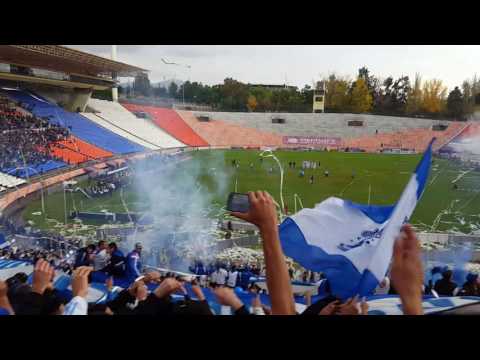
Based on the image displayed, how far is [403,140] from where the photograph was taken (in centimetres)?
1502

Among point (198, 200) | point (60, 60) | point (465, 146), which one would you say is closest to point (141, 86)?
point (198, 200)

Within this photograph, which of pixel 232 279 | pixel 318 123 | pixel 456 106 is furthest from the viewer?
pixel 318 123

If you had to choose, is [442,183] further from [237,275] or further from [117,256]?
[117,256]

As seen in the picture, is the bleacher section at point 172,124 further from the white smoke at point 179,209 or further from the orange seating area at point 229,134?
the white smoke at point 179,209

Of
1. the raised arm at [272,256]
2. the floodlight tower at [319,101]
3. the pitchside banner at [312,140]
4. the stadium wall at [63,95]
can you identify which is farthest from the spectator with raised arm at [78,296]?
the pitchside banner at [312,140]

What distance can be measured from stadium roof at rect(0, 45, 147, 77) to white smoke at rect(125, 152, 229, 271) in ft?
8.83

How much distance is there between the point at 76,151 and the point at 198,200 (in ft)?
13.1

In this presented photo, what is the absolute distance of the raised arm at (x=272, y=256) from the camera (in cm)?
195

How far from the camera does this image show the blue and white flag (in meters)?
2.83

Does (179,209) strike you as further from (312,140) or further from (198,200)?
(312,140)

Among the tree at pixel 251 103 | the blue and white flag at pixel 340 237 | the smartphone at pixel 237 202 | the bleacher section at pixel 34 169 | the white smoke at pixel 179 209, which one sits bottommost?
the white smoke at pixel 179 209

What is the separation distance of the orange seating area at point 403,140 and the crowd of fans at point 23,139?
9.99 meters
